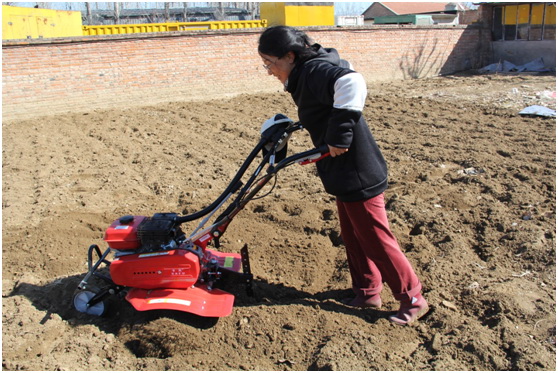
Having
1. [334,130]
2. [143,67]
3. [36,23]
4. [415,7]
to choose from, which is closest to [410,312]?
[334,130]

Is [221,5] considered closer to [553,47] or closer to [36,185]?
[553,47]

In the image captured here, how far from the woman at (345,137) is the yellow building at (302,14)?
14.7m

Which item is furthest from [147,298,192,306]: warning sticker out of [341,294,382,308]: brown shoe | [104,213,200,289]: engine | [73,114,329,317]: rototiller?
[341,294,382,308]: brown shoe

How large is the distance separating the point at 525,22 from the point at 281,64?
65.9 feet

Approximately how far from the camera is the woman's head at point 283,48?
3.06 metres

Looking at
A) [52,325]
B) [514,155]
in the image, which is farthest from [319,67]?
[514,155]

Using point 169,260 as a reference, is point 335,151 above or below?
above

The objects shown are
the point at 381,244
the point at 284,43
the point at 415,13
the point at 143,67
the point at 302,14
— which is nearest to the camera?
the point at 284,43

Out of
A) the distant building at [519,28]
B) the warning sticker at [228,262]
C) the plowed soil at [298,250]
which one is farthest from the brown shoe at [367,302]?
the distant building at [519,28]

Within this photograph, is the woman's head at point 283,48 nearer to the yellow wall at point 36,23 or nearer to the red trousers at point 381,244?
the red trousers at point 381,244

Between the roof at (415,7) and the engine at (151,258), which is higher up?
the roof at (415,7)

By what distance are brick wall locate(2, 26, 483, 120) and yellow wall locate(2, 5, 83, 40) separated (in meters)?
1.97

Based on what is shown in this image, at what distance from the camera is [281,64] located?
124 inches

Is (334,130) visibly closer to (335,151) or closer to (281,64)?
(335,151)
